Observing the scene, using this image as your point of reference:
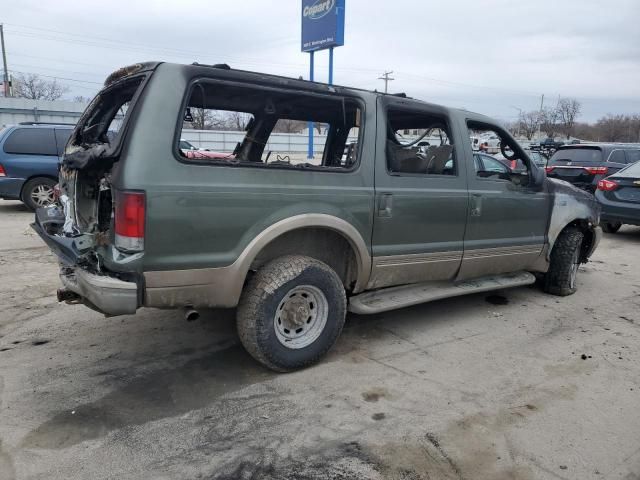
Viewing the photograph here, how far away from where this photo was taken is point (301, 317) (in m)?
3.56

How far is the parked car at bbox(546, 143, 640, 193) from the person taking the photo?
11609mm

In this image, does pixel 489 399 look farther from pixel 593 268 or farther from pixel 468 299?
pixel 593 268

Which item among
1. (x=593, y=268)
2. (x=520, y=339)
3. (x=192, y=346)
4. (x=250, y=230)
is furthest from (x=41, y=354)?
Result: (x=593, y=268)

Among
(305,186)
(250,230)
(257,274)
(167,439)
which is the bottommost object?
(167,439)

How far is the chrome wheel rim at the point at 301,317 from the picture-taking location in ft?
11.4

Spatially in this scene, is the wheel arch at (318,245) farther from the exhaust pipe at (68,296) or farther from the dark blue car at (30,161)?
the dark blue car at (30,161)

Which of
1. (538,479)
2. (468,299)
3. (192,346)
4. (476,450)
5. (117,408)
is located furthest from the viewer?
(468,299)

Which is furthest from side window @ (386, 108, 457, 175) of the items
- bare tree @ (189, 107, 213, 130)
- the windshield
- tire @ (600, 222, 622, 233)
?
the windshield

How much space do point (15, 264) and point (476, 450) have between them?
5.86 metres

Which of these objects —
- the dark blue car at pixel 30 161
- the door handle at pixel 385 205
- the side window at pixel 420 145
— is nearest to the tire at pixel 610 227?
the side window at pixel 420 145

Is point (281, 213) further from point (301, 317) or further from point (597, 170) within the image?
point (597, 170)

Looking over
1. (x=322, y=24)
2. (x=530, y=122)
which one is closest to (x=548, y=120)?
(x=530, y=122)

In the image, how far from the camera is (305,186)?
3395 millimetres

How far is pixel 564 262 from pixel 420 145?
7.41 ft
